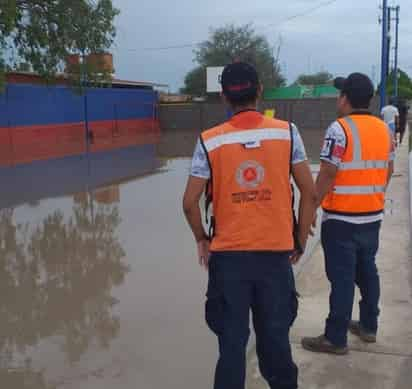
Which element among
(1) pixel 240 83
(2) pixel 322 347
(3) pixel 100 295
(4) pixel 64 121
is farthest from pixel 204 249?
(4) pixel 64 121

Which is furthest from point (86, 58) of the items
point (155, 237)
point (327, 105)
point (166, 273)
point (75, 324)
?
point (327, 105)

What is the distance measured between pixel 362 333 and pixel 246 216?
1.69m

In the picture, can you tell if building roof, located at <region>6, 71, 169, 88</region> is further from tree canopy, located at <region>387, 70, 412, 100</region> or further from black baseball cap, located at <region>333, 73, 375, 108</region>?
tree canopy, located at <region>387, 70, 412, 100</region>

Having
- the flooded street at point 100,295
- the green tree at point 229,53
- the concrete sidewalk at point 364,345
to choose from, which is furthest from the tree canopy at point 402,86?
the concrete sidewalk at point 364,345

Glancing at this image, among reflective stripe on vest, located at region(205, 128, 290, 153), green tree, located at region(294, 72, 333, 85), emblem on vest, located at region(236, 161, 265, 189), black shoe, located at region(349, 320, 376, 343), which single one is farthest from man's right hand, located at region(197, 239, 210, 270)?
green tree, located at region(294, 72, 333, 85)

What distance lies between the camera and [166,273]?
5555 mm

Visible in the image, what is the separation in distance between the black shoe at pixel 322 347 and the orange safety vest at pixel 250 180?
4.03ft

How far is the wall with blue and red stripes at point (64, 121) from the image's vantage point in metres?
18.0

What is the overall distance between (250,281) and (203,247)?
323 millimetres

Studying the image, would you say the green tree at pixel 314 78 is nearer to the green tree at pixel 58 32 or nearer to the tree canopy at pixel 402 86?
the tree canopy at pixel 402 86

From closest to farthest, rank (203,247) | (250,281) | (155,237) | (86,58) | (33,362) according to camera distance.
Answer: (250,281) < (203,247) < (33,362) < (155,237) < (86,58)

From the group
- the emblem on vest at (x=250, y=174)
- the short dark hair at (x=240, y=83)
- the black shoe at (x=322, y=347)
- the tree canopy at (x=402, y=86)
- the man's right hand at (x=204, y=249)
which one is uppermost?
the tree canopy at (x=402, y=86)

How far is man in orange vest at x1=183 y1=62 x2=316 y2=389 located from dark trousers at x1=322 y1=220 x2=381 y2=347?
2.58 feet

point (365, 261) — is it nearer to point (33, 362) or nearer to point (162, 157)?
point (33, 362)
